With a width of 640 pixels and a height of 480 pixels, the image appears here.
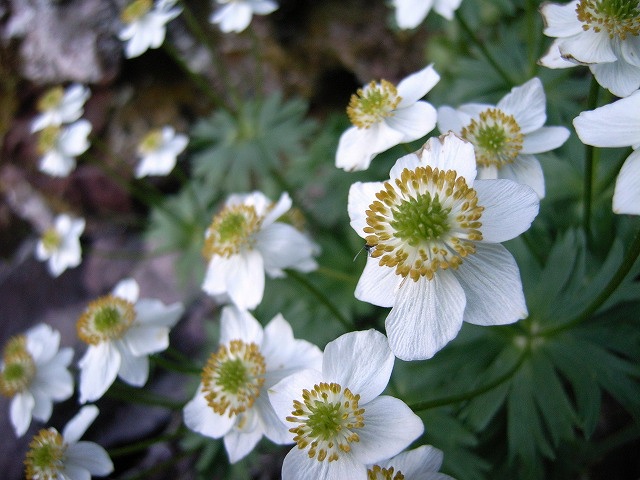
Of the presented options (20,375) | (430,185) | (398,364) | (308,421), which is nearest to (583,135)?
(430,185)

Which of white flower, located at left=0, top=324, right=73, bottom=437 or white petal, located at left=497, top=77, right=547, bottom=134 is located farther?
white flower, located at left=0, top=324, right=73, bottom=437

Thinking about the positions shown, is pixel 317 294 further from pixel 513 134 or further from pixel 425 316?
pixel 513 134

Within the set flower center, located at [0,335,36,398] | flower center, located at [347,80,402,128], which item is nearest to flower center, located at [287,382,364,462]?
flower center, located at [347,80,402,128]

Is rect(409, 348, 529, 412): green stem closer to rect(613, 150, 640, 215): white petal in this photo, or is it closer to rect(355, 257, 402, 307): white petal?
rect(355, 257, 402, 307): white petal

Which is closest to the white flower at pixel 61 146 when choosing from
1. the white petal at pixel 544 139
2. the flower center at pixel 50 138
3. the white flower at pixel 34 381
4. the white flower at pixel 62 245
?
the flower center at pixel 50 138

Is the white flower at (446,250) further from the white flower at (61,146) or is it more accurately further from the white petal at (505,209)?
the white flower at (61,146)
